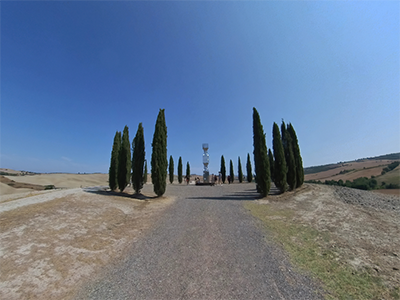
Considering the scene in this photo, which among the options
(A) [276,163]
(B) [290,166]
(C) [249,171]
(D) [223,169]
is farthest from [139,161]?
(C) [249,171]

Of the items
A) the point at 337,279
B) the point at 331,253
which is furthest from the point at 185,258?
the point at 331,253

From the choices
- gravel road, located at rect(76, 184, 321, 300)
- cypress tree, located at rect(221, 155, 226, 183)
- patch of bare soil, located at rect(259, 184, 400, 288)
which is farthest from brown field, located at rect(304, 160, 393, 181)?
gravel road, located at rect(76, 184, 321, 300)

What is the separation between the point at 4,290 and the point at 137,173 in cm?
1177

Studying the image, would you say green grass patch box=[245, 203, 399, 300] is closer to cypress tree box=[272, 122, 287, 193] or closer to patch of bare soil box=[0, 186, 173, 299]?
patch of bare soil box=[0, 186, 173, 299]

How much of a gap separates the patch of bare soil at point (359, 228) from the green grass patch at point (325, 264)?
242 millimetres

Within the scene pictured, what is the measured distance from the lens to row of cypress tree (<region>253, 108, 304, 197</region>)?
49.0 feet

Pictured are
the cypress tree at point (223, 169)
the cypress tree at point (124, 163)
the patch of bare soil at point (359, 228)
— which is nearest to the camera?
the patch of bare soil at point (359, 228)

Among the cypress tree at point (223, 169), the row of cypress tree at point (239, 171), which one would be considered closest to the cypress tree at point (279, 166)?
the row of cypress tree at point (239, 171)

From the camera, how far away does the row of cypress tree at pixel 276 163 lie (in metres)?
14.9

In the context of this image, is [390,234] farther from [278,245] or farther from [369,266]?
[278,245]

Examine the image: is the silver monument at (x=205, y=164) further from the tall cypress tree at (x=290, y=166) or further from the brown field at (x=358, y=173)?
the brown field at (x=358, y=173)

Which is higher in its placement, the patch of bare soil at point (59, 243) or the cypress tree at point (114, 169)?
the cypress tree at point (114, 169)

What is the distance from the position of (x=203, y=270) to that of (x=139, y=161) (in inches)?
490

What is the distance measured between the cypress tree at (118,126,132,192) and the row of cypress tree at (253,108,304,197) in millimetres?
11290
